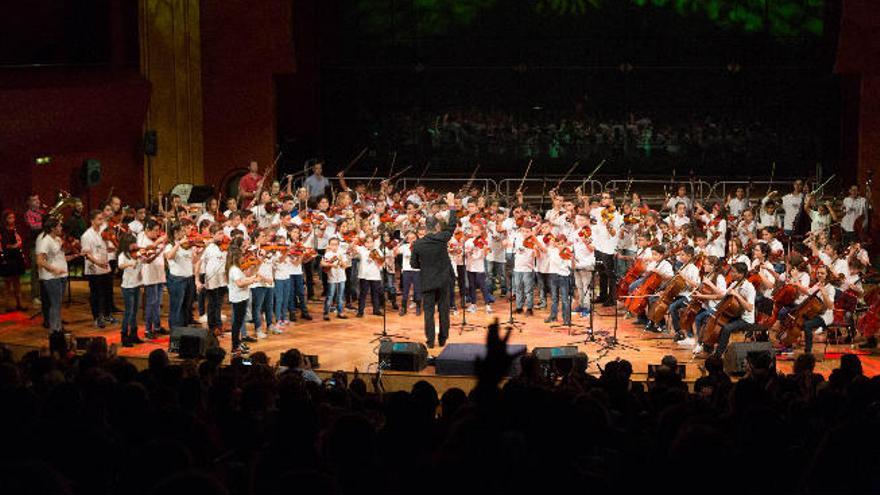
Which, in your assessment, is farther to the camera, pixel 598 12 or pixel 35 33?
pixel 598 12

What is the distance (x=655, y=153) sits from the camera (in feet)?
90.3

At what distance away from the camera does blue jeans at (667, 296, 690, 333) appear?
14.6m

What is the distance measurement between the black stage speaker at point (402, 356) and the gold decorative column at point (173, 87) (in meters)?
11.0

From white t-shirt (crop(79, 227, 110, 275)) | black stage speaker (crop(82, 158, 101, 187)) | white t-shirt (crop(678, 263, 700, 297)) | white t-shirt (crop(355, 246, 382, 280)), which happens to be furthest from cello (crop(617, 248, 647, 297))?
black stage speaker (crop(82, 158, 101, 187))

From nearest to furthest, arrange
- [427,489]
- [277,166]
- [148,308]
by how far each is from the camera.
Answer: [427,489]
[148,308]
[277,166]

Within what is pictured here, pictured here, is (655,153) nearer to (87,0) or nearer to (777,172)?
(777,172)

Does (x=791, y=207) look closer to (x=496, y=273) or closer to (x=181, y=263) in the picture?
(x=496, y=273)

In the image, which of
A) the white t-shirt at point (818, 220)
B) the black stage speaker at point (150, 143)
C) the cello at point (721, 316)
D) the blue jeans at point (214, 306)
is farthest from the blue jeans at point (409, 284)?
the white t-shirt at point (818, 220)

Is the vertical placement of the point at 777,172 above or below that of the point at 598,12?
below

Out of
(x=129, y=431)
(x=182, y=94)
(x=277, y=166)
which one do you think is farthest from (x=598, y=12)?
(x=129, y=431)

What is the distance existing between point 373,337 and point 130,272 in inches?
140

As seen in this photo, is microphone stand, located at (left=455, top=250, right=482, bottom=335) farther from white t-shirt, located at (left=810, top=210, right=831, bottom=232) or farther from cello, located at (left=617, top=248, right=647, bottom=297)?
white t-shirt, located at (left=810, top=210, right=831, bottom=232)

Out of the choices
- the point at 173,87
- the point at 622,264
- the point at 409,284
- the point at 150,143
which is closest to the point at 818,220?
the point at 622,264

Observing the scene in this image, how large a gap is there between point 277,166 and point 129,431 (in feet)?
62.9
